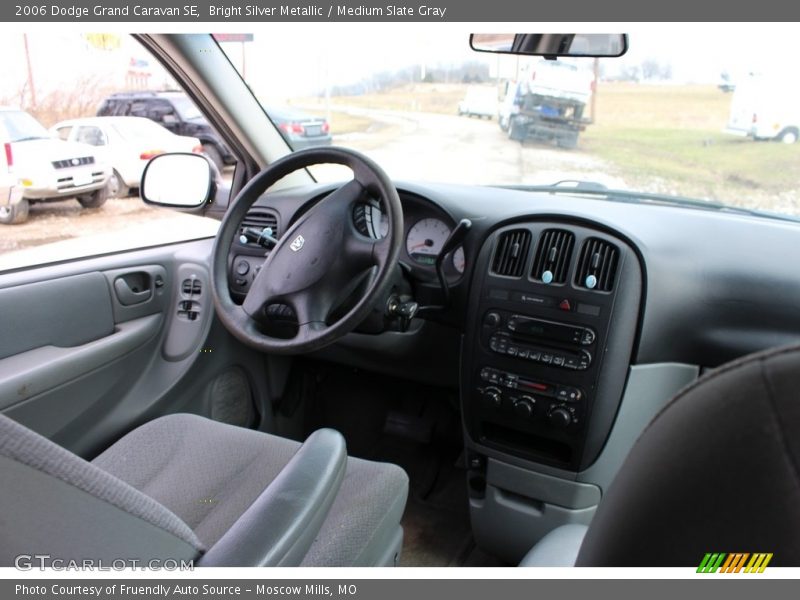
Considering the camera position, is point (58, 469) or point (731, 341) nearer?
point (58, 469)

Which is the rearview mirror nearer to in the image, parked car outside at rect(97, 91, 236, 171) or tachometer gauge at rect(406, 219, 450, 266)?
tachometer gauge at rect(406, 219, 450, 266)

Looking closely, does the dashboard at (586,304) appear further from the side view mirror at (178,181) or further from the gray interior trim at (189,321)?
the side view mirror at (178,181)

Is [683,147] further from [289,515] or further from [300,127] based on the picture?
[289,515]

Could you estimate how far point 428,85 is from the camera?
2393 millimetres

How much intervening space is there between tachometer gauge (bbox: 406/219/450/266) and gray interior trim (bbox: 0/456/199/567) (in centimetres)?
156

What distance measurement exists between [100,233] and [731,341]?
2.18 meters

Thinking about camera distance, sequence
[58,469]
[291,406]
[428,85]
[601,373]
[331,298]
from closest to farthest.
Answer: [58,469] < [331,298] < [601,373] < [428,85] < [291,406]

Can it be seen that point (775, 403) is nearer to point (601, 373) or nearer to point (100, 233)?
point (601, 373)

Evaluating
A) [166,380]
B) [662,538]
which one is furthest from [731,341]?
[166,380]

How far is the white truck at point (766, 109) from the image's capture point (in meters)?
1.88

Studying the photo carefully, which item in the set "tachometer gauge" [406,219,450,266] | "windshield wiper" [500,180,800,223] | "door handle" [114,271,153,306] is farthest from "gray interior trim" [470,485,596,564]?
"door handle" [114,271,153,306]

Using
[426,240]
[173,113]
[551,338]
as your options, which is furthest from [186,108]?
[551,338]

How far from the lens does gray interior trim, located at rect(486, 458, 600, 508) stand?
1.89m

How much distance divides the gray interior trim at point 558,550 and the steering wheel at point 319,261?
70cm
